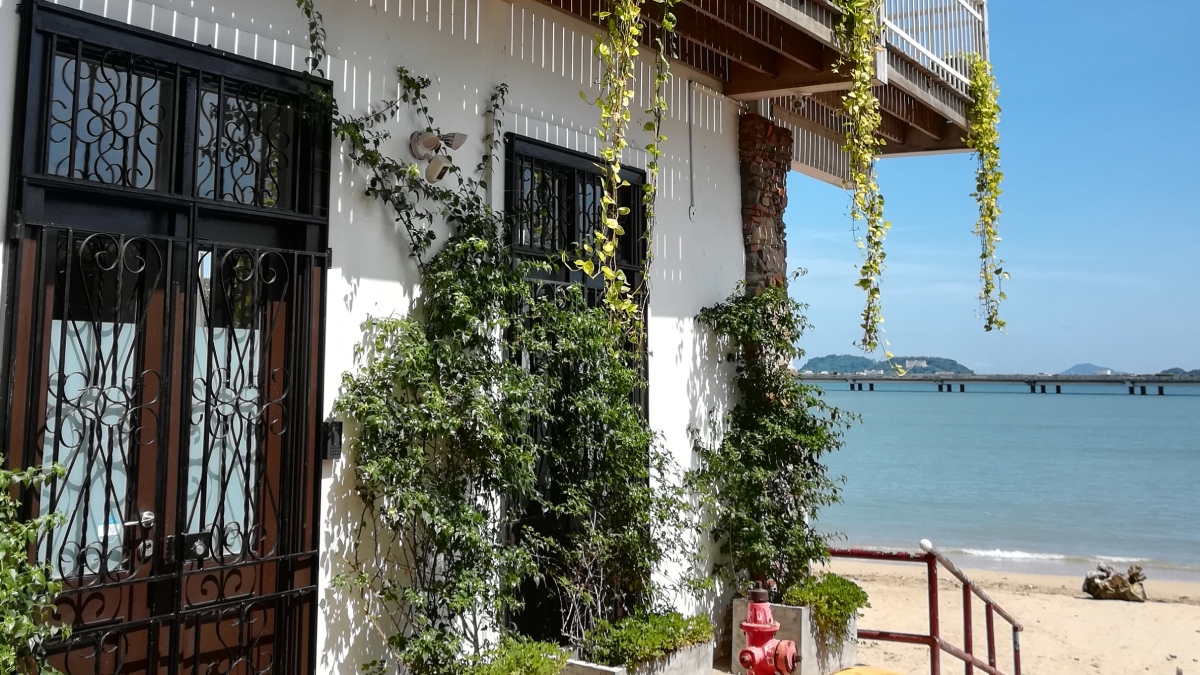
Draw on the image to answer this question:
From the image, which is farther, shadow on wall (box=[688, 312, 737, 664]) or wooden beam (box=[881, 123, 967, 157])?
wooden beam (box=[881, 123, 967, 157])

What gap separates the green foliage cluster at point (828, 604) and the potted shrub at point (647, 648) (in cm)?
101

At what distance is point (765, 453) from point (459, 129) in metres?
3.17

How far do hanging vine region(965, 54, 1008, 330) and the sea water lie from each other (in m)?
2.23

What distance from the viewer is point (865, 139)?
604 centimetres

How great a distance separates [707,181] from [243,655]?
177 inches

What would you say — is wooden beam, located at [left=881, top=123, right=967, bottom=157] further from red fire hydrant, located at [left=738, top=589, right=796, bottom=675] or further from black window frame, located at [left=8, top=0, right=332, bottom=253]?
black window frame, located at [left=8, top=0, right=332, bottom=253]

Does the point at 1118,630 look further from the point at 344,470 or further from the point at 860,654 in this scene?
the point at 344,470

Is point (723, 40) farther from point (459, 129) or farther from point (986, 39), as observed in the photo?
point (986, 39)

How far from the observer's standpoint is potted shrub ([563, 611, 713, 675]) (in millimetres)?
4617

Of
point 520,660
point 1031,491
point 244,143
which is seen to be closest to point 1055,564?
point 1031,491

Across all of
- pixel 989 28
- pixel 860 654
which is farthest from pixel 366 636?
pixel 989 28

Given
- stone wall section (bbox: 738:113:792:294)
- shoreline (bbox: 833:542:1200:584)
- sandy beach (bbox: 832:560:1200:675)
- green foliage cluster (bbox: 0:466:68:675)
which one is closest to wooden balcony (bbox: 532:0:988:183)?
stone wall section (bbox: 738:113:792:294)

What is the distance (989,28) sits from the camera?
8.01m

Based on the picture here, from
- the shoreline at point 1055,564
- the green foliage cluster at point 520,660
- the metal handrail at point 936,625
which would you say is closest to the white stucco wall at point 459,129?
the green foliage cluster at point 520,660
